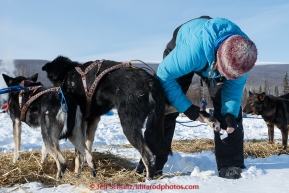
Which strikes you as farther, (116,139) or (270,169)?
(116,139)

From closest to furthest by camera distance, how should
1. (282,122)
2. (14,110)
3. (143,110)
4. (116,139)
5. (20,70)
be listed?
(143,110), (14,110), (282,122), (116,139), (20,70)

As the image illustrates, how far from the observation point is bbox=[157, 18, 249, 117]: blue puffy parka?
2580 millimetres

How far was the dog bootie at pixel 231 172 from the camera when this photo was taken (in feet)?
9.35

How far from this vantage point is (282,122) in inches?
276

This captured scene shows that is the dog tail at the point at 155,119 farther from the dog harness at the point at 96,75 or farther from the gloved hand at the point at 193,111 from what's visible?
the dog harness at the point at 96,75

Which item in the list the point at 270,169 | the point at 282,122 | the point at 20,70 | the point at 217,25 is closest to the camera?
the point at 217,25

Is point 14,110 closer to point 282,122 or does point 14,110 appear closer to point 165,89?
point 165,89

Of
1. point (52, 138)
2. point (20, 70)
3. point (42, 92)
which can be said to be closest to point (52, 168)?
point (52, 138)

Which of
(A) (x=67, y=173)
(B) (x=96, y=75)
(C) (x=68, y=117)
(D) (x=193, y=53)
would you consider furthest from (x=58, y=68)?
(D) (x=193, y=53)

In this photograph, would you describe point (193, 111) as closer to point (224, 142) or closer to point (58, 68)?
point (224, 142)

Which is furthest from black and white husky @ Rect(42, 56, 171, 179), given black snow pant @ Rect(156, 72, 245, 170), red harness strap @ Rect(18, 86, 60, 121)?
black snow pant @ Rect(156, 72, 245, 170)

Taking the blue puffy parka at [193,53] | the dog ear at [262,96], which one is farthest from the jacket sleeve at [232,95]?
the dog ear at [262,96]

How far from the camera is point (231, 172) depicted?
293 centimetres

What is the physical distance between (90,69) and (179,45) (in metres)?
1.16
